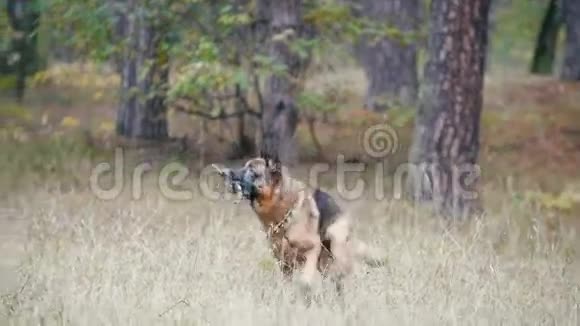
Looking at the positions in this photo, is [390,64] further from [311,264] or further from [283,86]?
[311,264]

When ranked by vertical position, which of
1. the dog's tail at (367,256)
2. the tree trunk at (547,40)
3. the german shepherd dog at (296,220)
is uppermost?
the tree trunk at (547,40)

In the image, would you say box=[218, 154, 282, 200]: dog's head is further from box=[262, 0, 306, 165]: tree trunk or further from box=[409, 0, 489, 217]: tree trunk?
box=[262, 0, 306, 165]: tree trunk

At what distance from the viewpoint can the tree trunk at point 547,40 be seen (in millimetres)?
25531

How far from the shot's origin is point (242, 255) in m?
9.42

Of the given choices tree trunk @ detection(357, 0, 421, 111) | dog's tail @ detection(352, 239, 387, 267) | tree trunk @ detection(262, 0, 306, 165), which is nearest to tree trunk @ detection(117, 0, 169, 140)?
tree trunk @ detection(262, 0, 306, 165)

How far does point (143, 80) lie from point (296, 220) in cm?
967

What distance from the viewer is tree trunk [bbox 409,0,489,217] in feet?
43.2

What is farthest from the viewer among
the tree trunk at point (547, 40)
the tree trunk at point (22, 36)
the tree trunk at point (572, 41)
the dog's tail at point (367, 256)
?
the tree trunk at point (547, 40)

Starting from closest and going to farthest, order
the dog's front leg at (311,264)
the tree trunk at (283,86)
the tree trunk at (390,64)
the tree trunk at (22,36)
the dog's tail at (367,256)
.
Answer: the dog's front leg at (311,264) → the dog's tail at (367,256) → the tree trunk at (283,86) → the tree trunk at (390,64) → the tree trunk at (22,36)

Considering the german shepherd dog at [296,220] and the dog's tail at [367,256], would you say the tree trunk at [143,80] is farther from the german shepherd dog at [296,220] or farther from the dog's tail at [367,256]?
the german shepherd dog at [296,220]

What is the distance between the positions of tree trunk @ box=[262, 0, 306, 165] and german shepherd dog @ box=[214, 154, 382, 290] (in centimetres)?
673

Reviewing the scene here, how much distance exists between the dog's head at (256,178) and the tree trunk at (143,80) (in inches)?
299

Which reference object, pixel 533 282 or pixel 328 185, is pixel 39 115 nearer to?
pixel 328 185

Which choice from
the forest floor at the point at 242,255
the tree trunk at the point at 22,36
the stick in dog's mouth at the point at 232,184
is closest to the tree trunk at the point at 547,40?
the forest floor at the point at 242,255
